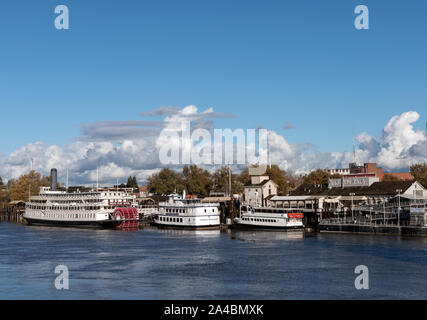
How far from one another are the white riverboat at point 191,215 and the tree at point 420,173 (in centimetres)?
4964

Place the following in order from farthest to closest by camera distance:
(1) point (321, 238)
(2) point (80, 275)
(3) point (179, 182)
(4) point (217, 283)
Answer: (3) point (179, 182) < (1) point (321, 238) < (2) point (80, 275) < (4) point (217, 283)

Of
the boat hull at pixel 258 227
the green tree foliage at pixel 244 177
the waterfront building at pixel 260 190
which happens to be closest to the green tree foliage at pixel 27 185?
the green tree foliage at pixel 244 177

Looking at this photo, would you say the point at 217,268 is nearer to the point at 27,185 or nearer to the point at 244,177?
the point at 244,177

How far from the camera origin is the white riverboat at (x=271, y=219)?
92250mm

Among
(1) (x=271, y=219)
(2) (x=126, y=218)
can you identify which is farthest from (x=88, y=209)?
(1) (x=271, y=219)

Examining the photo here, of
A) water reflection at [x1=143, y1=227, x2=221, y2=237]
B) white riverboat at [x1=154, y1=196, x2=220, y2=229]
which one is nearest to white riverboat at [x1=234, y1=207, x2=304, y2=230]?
white riverboat at [x1=154, y1=196, x2=220, y2=229]

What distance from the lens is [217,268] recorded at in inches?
1991

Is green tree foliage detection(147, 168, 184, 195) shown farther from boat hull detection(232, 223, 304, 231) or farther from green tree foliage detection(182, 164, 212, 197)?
boat hull detection(232, 223, 304, 231)

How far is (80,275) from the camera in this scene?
46906 millimetres

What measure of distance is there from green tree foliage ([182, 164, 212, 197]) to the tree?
5660 cm

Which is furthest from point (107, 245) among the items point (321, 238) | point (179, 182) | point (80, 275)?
point (179, 182)

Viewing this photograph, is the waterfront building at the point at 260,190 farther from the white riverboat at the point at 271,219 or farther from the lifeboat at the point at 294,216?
the lifeboat at the point at 294,216
